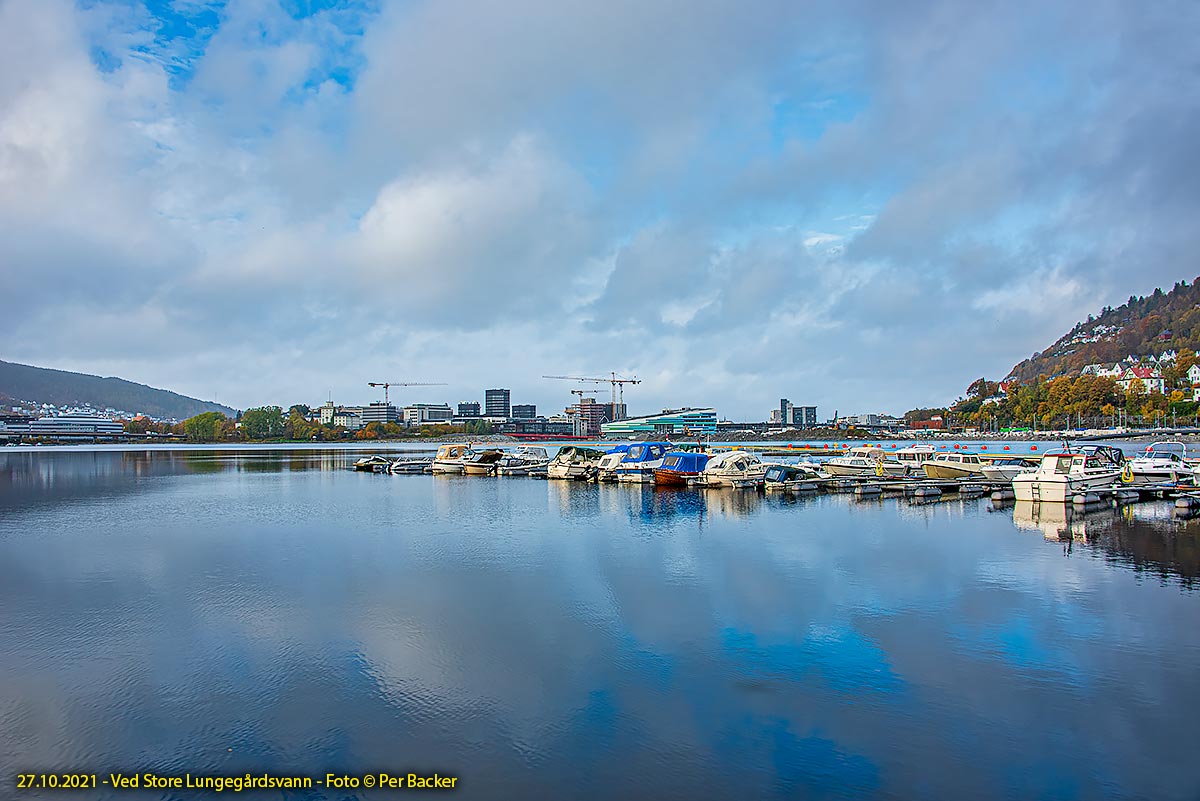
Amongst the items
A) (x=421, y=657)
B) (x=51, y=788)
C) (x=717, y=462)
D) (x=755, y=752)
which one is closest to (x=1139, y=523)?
(x=717, y=462)

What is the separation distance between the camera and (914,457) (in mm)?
47875

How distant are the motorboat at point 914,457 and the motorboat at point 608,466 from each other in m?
17.7

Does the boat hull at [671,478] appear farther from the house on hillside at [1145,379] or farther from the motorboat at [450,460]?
the house on hillside at [1145,379]

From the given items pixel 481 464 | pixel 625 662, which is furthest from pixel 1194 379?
pixel 625 662

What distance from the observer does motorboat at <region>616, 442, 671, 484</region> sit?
4578cm

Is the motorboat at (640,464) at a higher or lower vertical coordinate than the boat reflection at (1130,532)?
higher

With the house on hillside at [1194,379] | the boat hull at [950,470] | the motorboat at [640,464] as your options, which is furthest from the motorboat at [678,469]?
the house on hillside at [1194,379]

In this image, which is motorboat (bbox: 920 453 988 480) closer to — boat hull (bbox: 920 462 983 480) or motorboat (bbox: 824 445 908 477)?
boat hull (bbox: 920 462 983 480)

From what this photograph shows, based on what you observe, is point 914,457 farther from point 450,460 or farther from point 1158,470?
point 450,460

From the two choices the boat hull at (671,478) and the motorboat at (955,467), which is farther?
the boat hull at (671,478)

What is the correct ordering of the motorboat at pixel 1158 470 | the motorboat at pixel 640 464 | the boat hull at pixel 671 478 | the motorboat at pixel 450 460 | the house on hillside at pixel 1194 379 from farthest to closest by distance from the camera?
the house on hillside at pixel 1194 379, the motorboat at pixel 450 460, the motorboat at pixel 640 464, the boat hull at pixel 671 478, the motorboat at pixel 1158 470

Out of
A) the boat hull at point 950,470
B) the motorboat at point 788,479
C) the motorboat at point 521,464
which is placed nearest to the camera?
the motorboat at point 788,479

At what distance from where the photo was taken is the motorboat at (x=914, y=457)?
45.0 meters

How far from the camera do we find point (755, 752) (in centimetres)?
855
